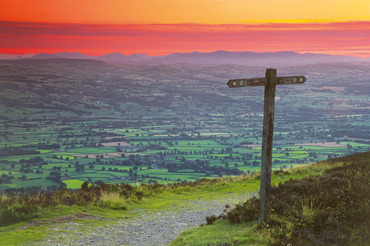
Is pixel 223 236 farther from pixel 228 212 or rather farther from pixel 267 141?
pixel 267 141

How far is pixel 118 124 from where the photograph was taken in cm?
18375

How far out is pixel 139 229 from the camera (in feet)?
45.3

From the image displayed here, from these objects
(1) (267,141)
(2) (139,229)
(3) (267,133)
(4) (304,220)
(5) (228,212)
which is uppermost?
(3) (267,133)

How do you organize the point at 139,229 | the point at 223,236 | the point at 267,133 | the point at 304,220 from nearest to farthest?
the point at 304,220, the point at 223,236, the point at 267,133, the point at 139,229

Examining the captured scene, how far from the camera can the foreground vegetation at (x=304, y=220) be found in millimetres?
9492

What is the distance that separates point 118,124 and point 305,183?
567 feet

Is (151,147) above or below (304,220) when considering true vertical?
below

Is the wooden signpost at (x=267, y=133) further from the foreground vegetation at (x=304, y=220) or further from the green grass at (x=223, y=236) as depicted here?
the green grass at (x=223, y=236)

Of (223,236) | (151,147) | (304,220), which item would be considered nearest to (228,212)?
(223,236)

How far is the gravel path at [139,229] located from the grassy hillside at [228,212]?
0.53m

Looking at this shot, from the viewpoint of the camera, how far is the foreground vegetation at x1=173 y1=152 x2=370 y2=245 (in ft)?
31.1

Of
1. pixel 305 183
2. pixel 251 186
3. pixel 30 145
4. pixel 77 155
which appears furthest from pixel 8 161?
pixel 305 183

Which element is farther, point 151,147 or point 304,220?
point 151,147

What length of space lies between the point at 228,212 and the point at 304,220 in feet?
10.5
